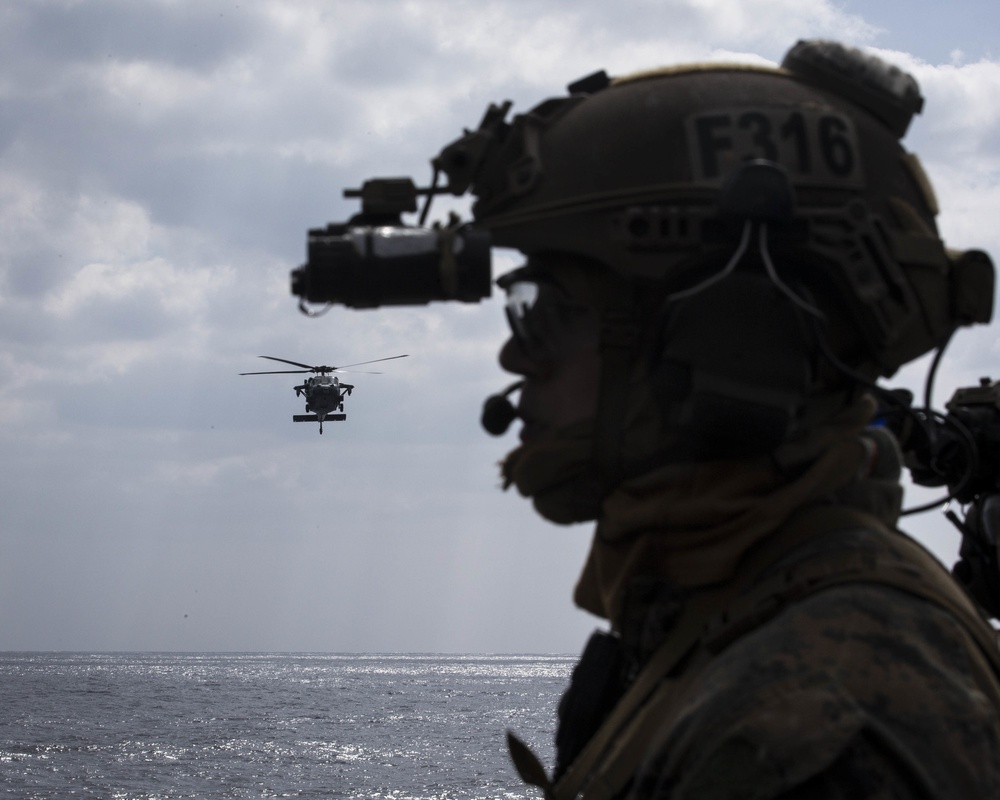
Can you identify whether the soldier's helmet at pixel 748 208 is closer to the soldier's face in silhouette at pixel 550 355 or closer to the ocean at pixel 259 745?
the soldier's face in silhouette at pixel 550 355

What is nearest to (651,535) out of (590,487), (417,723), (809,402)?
(590,487)

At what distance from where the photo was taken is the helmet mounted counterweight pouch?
2.42 m

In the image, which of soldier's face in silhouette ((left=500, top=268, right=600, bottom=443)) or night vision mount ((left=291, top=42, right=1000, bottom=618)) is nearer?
night vision mount ((left=291, top=42, right=1000, bottom=618))

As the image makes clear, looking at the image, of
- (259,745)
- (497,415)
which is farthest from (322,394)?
(497,415)

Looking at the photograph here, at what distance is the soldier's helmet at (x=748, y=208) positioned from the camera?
2.45 m

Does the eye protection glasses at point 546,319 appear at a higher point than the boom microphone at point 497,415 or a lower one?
higher

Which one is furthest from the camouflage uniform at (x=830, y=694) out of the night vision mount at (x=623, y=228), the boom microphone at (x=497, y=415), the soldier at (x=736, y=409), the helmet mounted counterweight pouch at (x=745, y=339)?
the boom microphone at (x=497, y=415)

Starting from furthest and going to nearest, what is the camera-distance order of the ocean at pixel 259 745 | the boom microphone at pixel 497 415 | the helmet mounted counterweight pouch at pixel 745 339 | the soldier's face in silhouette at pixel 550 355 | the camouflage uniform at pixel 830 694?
1. the ocean at pixel 259 745
2. the boom microphone at pixel 497 415
3. the soldier's face in silhouette at pixel 550 355
4. the helmet mounted counterweight pouch at pixel 745 339
5. the camouflage uniform at pixel 830 694

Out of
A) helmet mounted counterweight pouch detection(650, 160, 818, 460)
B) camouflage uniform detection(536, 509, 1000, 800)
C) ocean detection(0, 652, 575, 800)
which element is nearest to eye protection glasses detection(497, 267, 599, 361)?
helmet mounted counterweight pouch detection(650, 160, 818, 460)

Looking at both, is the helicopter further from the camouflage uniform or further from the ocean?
the camouflage uniform

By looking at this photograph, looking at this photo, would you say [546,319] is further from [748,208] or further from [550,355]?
[748,208]

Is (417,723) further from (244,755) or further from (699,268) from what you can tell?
(699,268)

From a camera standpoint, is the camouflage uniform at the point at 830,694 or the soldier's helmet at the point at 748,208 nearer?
the camouflage uniform at the point at 830,694

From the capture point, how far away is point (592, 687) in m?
2.96
